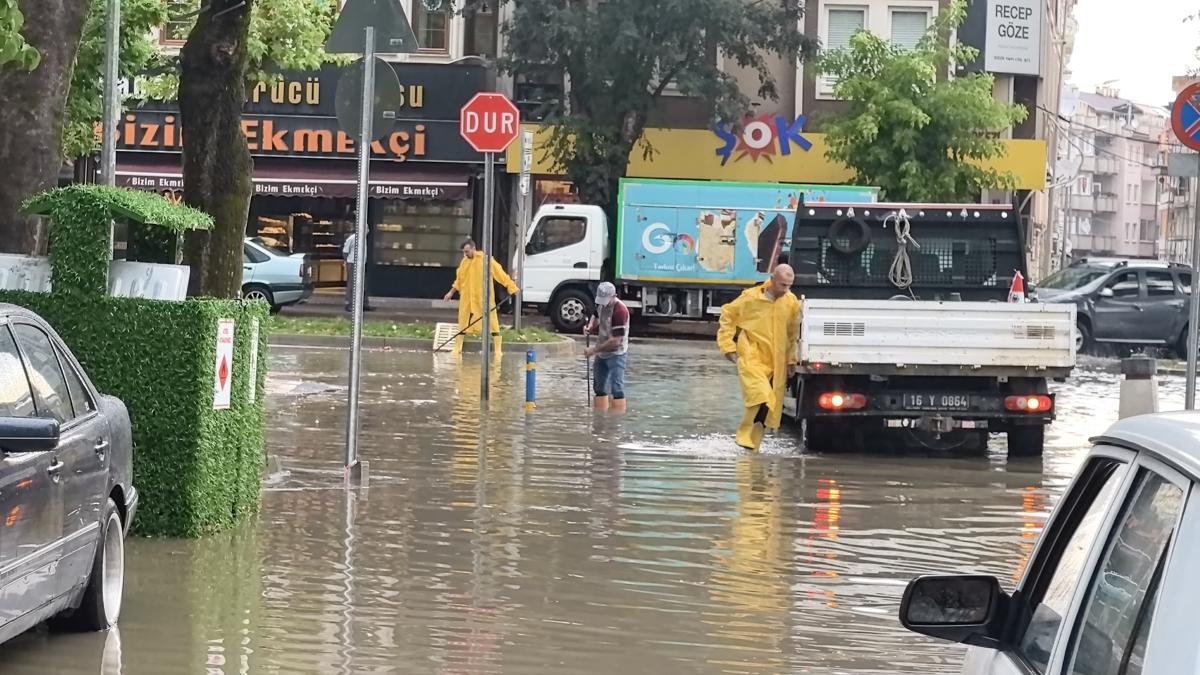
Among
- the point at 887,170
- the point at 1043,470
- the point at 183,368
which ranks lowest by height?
the point at 1043,470

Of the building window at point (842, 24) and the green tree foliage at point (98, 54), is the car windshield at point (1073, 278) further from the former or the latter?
the green tree foliage at point (98, 54)

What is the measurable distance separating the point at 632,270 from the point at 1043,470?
62.9ft

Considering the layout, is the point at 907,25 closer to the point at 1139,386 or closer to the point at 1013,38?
the point at 1013,38

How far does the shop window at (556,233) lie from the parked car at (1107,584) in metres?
30.7

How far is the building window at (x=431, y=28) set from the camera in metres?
41.9

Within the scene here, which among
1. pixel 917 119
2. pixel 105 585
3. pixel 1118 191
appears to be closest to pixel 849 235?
pixel 105 585

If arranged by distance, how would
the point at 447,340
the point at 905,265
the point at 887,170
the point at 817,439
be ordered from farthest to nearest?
the point at 887,170, the point at 447,340, the point at 905,265, the point at 817,439

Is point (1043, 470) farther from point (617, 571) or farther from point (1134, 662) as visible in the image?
point (1134, 662)

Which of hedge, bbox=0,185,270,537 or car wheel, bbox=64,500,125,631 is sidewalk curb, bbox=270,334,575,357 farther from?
car wheel, bbox=64,500,125,631

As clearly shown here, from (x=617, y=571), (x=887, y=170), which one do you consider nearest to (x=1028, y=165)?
(x=887, y=170)

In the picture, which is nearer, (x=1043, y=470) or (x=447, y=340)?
(x=1043, y=470)

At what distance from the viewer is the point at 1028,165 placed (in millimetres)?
41188

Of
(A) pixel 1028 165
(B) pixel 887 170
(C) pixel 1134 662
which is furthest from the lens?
(A) pixel 1028 165

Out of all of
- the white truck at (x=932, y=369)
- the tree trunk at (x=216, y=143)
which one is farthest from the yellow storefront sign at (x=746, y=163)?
the tree trunk at (x=216, y=143)
